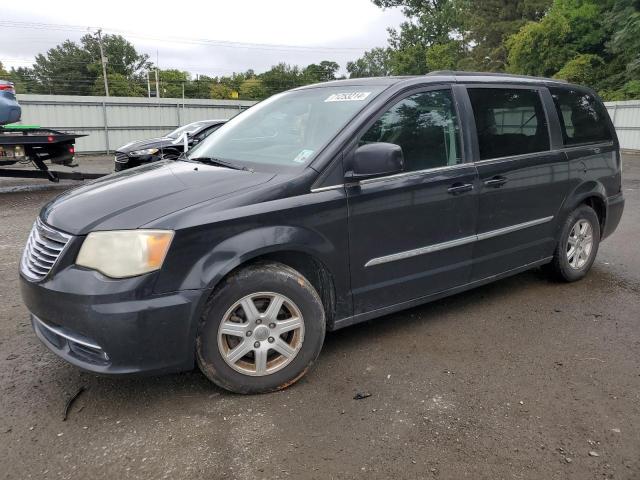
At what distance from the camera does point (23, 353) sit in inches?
A: 133

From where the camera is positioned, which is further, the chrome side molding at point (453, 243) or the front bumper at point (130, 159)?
the front bumper at point (130, 159)

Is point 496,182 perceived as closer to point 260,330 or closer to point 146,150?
point 260,330

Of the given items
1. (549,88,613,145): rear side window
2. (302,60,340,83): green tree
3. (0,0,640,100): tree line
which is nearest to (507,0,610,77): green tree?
(0,0,640,100): tree line

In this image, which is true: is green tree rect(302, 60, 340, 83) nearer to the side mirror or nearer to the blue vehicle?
the blue vehicle

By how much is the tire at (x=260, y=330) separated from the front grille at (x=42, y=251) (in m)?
0.81

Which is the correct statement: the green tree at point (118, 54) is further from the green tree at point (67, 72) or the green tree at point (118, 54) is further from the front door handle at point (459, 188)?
the front door handle at point (459, 188)

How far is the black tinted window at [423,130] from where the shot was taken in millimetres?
3309

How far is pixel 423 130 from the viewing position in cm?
348

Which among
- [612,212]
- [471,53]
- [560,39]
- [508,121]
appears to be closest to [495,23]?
[471,53]

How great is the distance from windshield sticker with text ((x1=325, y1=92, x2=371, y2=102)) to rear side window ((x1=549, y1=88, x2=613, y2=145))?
1.97m


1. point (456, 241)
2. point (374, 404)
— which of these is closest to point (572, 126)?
point (456, 241)

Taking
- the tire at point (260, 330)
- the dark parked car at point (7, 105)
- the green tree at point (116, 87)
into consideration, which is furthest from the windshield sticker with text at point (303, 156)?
the green tree at point (116, 87)

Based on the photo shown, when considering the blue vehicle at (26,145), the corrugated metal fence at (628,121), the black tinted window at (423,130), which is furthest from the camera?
the corrugated metal fence at (628,121)

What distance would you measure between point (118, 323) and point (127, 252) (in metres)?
0.34
